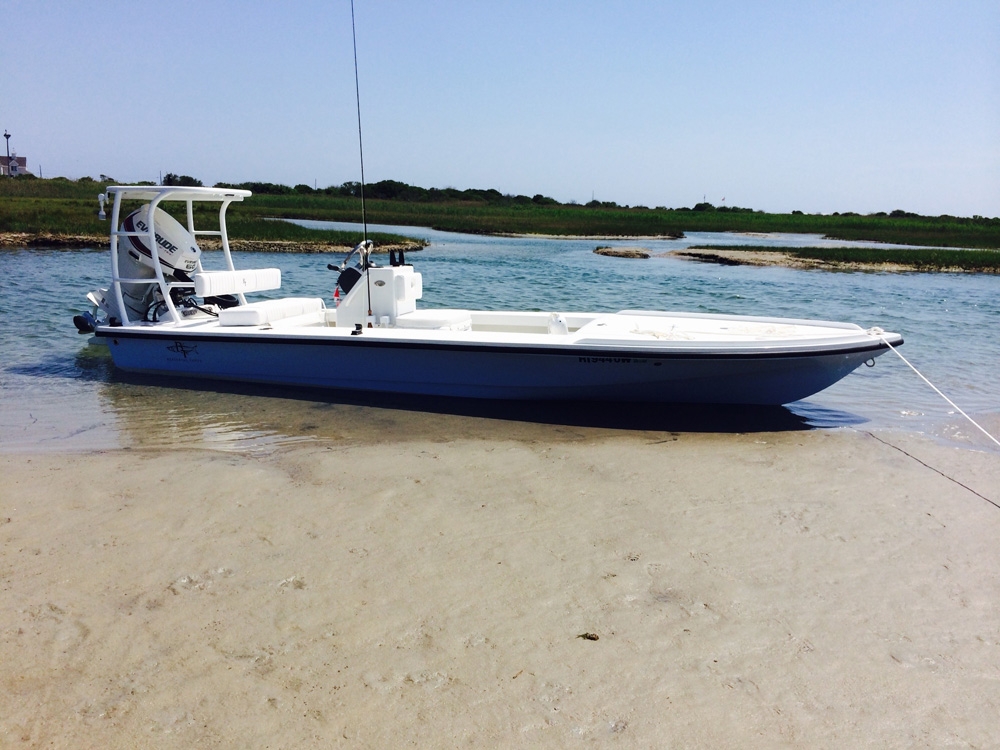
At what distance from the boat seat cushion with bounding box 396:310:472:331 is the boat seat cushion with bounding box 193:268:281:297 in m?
1.74

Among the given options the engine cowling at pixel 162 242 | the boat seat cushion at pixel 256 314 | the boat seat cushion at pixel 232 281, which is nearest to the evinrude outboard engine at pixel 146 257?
the engine cowling at pixel 162 242

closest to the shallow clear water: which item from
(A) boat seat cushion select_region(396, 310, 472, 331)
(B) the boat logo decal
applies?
(B) the boat logo decal

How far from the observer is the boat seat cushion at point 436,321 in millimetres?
8641

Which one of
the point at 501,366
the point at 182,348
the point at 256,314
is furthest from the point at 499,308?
the point at 501,366

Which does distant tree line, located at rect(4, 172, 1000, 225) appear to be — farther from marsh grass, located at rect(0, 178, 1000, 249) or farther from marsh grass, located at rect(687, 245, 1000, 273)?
marsh grass, located at rect(687, 245, 1000, 273)

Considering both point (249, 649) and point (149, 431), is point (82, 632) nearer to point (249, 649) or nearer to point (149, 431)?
point (249, 649)

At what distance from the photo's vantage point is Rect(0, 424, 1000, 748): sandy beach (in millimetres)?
3139

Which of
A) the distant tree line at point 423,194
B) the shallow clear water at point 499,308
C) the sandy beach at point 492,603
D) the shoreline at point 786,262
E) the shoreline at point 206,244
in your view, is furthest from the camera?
the distant tree line at point 423,194

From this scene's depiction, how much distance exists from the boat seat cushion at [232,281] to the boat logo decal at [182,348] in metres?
0.60

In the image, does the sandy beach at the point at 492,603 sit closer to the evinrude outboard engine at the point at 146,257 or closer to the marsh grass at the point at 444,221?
the evinrude outboard engine at the point at 146,257

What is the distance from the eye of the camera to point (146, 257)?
930 centimetres

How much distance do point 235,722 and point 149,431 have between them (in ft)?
16.1

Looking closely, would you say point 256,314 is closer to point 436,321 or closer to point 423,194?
point 436,321

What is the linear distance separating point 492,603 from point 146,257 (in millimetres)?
7225
